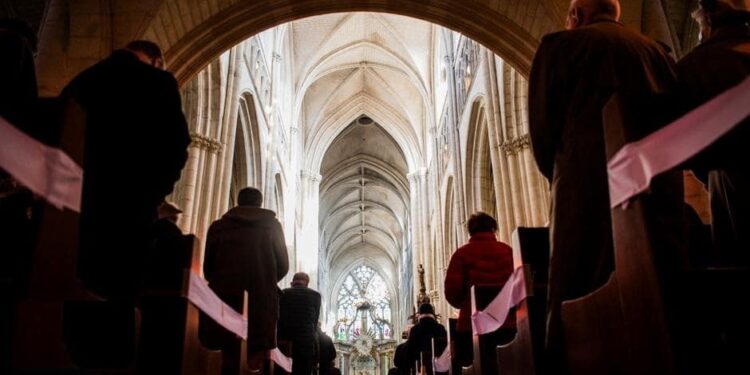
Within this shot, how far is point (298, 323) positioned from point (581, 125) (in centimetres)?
398

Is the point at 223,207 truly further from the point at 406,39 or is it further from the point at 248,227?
the point at 406,39

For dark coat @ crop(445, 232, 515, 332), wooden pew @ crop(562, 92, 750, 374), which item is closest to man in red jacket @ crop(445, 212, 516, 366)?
dark coat @ crop(445, 232, 515, 332)

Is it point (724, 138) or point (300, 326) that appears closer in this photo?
point (724, 138)

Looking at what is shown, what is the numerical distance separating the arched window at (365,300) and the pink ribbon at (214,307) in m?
34.9

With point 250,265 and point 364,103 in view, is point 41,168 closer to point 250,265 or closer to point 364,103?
point 250,265

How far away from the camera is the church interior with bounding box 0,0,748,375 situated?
1.75 m

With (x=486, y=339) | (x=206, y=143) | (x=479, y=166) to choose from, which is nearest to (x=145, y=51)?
(x=486, y=339)

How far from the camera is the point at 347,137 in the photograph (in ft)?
92.5

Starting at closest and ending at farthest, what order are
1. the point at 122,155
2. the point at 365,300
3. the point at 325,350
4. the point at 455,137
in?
the point at 122,155 < the point at 325,350 < the point at 455,137 < the point at 365,300

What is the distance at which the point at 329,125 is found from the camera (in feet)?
80.7

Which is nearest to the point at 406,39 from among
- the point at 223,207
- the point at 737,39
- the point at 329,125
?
the point at 329,125

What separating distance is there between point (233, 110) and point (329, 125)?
561 inches

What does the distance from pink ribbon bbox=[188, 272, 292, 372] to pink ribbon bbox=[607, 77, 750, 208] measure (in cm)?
157

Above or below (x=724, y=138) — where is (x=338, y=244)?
above
